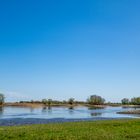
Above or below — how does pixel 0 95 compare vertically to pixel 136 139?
above

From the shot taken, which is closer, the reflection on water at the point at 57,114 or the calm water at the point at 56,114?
the calm water at the point at 56,114

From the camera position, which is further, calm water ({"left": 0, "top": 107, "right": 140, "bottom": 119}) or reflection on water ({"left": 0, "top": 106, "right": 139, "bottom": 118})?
reflection on water ({"left": 0, "top": 106, "right": 139, "bottom": 118})

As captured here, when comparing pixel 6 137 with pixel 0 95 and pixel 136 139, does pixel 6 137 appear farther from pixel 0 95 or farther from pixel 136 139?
pixel 0 95

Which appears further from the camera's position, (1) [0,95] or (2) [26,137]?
(1) [0,95]

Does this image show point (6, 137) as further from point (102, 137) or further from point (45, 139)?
point (102, 137)

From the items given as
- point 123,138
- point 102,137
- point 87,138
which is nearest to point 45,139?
point 87,138

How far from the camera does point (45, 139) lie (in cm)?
2100

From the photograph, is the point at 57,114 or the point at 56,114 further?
the point at 56,114

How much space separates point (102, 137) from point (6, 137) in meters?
7.93

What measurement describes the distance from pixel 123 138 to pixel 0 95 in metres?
170

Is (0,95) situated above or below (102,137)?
above

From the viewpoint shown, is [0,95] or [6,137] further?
[0,95]

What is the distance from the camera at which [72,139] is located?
20859 millimetres

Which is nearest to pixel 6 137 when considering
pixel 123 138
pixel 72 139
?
pixel 72 139
